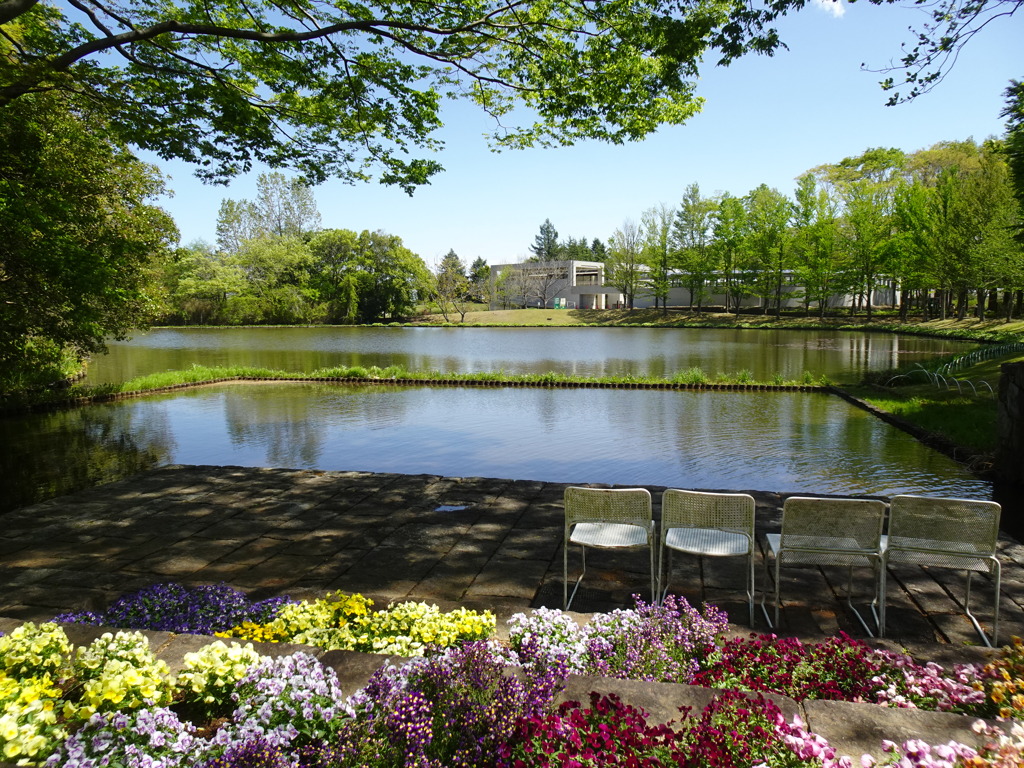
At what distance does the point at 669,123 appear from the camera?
8078mm

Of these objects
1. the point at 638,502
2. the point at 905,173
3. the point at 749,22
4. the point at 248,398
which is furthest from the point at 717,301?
the point at 638,502

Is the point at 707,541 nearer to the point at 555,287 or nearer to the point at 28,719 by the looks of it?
the point at 28,719

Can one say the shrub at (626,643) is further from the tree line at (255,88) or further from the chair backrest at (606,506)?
the tree line at (255,88)

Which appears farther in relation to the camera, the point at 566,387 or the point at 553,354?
the point at 553,354

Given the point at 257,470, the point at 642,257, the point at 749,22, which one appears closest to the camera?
the point at 749,22

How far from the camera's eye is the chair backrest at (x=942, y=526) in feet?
9.95

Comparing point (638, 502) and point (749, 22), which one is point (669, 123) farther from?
point (638, 502)

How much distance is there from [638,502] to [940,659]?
4.88 feet

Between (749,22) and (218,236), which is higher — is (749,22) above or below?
below

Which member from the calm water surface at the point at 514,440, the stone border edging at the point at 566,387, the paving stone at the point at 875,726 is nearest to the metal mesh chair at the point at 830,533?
the paving stone at the point at 875,726

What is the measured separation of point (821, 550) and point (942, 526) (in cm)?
60

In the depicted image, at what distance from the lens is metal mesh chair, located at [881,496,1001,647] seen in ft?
9.96

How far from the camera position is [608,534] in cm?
354

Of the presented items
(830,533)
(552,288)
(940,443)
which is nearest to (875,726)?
A: (830,533)
